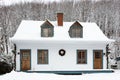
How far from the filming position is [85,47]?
27.6 m

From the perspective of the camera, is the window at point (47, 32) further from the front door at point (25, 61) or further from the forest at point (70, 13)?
the forest at point (70, 13)

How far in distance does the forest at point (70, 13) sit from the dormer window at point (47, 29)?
3092cm

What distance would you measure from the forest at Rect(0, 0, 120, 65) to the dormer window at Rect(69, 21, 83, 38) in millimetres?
31008

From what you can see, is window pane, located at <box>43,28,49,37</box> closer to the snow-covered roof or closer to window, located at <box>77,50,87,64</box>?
the snow-covered roof

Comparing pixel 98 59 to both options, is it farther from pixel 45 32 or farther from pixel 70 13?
pixel 70 13

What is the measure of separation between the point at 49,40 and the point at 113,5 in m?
44.6

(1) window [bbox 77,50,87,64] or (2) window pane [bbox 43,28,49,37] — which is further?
(2) window pane [bbox 43,28,49,37]

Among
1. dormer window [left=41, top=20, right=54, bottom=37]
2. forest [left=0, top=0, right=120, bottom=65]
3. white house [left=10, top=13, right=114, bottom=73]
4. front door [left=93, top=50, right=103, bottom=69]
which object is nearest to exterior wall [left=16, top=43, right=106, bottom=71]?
white house [left=10, top=13, right=114, bottom=73]

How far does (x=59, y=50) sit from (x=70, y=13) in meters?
41.1

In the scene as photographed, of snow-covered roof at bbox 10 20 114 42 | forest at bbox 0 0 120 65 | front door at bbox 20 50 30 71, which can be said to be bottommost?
front door at bbox 20 50 30 71

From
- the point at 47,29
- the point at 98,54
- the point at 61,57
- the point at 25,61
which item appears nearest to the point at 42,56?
the point at 25,61

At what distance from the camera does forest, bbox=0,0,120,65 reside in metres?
62.3

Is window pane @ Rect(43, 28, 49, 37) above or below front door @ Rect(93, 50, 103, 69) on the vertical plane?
above

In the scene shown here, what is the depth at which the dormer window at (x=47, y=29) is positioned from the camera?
2790 centimetres
